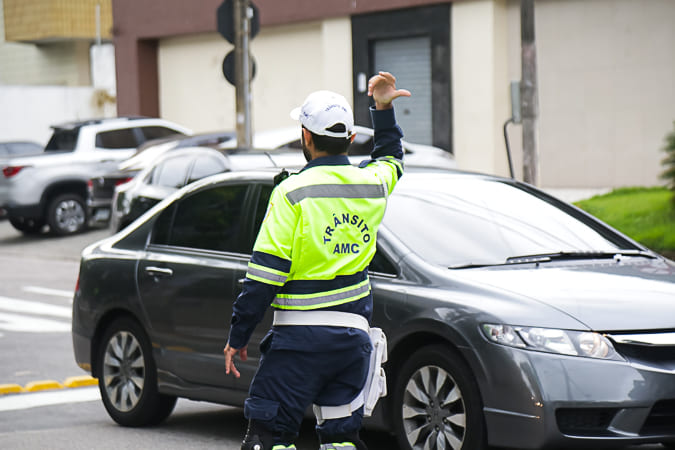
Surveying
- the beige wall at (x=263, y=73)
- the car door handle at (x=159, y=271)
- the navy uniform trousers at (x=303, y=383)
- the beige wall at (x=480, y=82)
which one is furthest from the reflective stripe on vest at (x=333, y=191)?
the beige wall at (x=263, y=73)

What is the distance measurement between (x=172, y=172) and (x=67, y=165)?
894 cm

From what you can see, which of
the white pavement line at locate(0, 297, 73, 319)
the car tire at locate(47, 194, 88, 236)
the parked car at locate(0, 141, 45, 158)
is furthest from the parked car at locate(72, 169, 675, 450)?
the parked car at locate(0, 141, 45, 158)

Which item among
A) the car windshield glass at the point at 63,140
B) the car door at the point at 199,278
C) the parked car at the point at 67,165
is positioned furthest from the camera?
the car windshield glass at the point at 63,140

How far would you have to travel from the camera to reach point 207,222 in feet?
23.9

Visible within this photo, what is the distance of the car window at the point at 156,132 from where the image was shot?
22.5 metres

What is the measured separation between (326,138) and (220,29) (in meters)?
12.7

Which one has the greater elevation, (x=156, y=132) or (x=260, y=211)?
(x=156, y=132)

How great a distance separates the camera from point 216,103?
29703mm

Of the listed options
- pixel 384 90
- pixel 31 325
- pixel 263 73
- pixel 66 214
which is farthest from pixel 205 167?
pixel 263 73

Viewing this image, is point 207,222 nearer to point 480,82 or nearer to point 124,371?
point 124,371

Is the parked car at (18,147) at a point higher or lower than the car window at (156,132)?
lower

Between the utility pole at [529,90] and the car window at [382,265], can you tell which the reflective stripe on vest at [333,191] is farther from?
the utility pole at [529,90]

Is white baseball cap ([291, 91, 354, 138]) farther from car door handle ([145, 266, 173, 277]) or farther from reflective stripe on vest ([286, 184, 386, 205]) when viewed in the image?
car door handle ([145, 266, 173, 277])

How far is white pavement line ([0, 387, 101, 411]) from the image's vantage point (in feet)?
28.0
